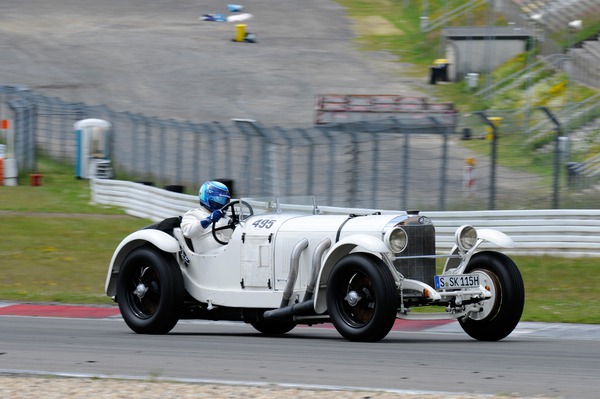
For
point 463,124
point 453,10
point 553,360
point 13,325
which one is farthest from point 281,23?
point 553,360

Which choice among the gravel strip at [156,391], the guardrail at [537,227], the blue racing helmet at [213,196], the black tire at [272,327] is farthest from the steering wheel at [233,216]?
the guardrail at [537,227]

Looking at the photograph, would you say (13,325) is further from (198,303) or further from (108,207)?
(108,207)

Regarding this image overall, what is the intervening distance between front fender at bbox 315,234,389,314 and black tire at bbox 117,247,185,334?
1596 millimetres

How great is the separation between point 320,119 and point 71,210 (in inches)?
504

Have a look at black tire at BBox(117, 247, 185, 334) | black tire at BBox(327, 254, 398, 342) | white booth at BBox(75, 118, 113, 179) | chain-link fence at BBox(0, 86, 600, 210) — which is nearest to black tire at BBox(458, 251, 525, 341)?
black tire at BBox(327, 254, 398, 342)

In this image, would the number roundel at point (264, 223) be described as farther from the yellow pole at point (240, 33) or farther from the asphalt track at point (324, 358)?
the yellow pole at point (240, 33)

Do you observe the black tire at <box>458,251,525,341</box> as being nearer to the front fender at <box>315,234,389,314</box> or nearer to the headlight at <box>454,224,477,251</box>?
the headlight at <box>454,224,477,251</box>

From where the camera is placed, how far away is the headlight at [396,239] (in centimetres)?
981

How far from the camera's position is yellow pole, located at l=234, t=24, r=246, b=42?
164 feet

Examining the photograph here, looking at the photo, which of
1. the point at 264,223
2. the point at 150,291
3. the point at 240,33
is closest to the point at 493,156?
the point at 264,223

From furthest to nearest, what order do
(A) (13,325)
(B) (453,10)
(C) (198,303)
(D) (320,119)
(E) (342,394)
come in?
(B) (453,10)
(D) (320,119)
(A) (13,325)
(C) (198,303)
(E) (342,394)

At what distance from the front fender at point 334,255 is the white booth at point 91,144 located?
2120 cm

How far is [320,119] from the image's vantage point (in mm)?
37875

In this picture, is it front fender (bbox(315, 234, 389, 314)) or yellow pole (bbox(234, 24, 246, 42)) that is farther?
yellow pole (bbox(234, 24, 246, 42))
